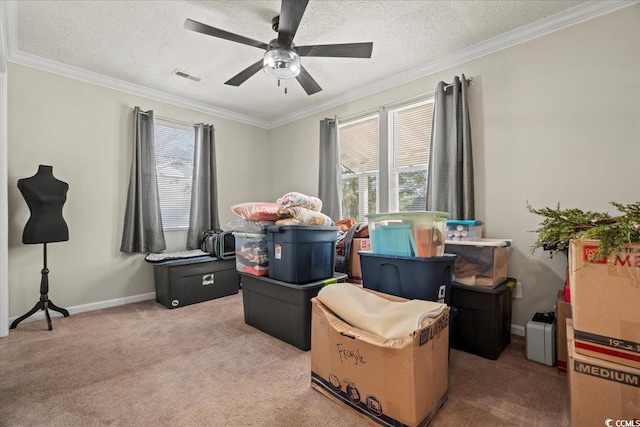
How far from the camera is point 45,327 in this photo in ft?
8.87

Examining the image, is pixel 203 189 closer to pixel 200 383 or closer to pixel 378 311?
pixel 200 383

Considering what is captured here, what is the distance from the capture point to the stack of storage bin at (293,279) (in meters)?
2.23

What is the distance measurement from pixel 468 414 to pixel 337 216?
2.63m

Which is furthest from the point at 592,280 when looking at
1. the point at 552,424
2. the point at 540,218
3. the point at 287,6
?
the point at 287,6

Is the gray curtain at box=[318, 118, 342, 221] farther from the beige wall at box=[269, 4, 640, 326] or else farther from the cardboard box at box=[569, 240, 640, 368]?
the cardboard box at box=[569, 240, 640, 368]

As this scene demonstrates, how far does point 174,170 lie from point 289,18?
2.75m

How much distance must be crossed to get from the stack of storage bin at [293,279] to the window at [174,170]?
6.39ft

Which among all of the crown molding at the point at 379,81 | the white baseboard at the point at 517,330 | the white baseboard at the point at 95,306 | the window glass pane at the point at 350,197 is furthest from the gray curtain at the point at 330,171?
the white baseboard at the point at 95,306

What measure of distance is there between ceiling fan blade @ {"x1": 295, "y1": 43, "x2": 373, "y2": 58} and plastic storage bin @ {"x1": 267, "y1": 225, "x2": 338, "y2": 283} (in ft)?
4.38

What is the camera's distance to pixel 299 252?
2295 millimetres

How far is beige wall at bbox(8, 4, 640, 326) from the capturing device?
7.19 feet

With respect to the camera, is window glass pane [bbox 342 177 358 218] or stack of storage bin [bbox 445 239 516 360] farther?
A: window glass pane [bbox 342 177 358 218]

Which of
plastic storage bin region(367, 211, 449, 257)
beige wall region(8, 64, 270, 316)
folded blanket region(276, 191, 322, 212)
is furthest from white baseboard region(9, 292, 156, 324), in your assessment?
plastic storage bin region(367, 211, 449, 257)

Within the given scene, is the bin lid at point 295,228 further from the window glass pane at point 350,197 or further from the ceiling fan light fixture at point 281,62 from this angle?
the window glass pane at point 350,197
